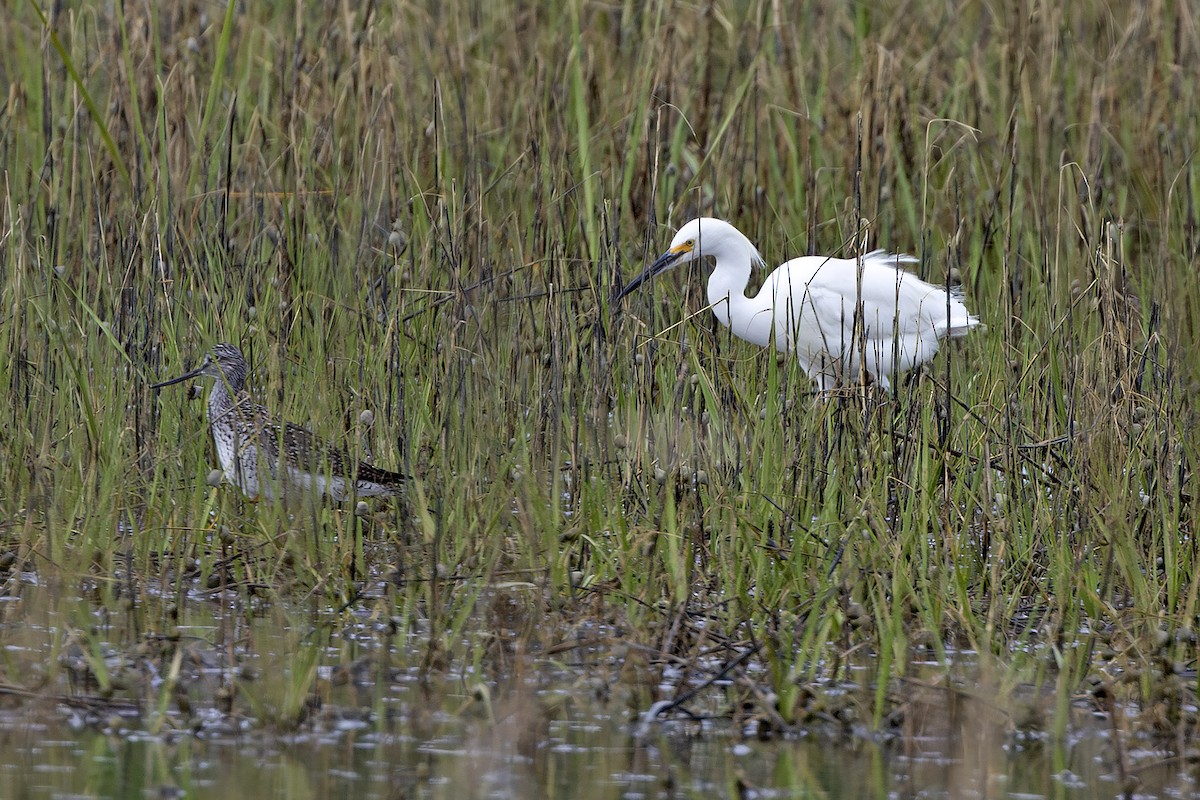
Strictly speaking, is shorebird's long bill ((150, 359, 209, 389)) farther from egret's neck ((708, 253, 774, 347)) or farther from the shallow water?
egret's neck ((708, 253, 774, 347))

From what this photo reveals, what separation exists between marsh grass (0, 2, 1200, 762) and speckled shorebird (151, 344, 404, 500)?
0.22ft

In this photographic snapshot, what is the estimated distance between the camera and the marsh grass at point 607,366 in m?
3.38

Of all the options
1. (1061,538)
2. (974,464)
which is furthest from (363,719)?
(974,464)

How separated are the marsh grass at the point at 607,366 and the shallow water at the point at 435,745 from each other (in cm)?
6

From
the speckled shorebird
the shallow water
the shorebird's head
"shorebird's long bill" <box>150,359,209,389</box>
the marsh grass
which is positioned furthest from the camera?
the shorebird's head

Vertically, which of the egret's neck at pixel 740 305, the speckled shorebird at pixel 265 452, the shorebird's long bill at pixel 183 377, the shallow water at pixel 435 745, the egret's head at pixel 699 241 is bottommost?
the shallow water at pixel 435 745

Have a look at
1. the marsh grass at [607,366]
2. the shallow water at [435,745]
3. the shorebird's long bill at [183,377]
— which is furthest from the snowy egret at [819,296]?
the shallow water at [435,745]

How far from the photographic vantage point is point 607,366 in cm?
396

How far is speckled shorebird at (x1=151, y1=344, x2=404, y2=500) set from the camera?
3750 millimetres

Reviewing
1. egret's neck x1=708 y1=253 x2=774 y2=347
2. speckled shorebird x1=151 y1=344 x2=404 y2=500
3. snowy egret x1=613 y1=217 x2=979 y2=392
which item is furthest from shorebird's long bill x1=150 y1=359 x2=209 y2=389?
egret's neck x1=708 y1=253 x2=774 y2=347

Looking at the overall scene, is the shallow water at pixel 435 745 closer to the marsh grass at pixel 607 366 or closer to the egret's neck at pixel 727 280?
the marsh grass at pixel 607 366

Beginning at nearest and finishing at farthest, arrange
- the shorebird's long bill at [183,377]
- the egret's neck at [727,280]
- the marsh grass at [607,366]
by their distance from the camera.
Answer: the marsh grass at [607,366] → the shorebird's long bill at [183,377] → the egret's neck at [727,280]

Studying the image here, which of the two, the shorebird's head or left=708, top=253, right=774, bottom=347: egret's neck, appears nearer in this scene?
the shorebird's head

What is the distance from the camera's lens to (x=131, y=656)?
309cm
